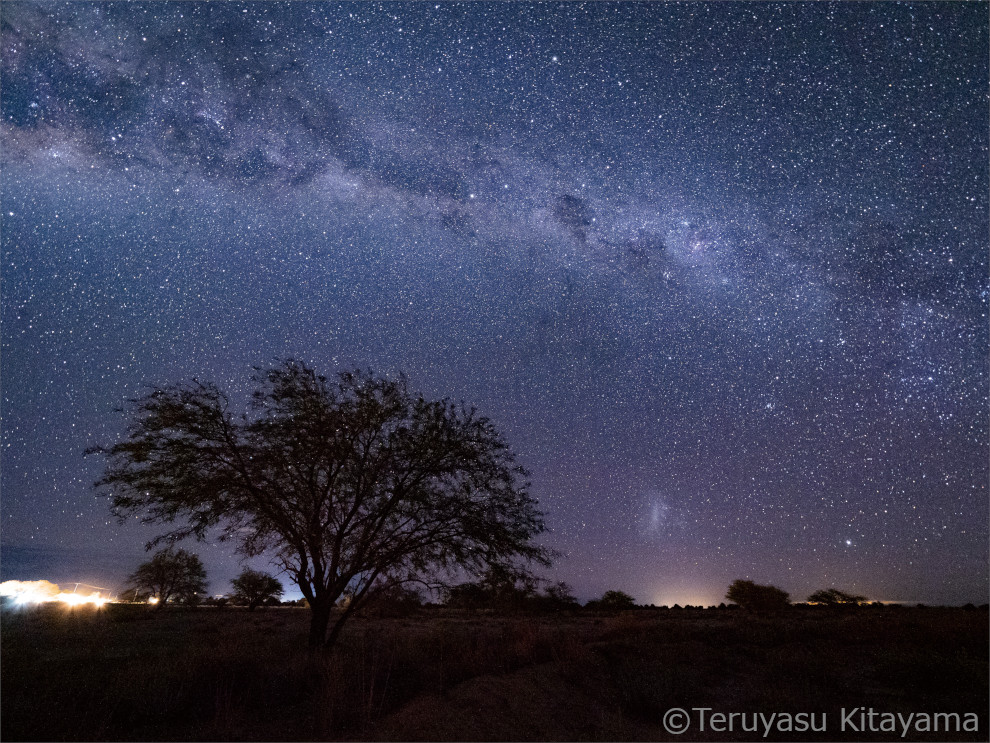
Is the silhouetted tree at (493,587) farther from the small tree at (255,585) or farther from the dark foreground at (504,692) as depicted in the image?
the small tree at (255,585)

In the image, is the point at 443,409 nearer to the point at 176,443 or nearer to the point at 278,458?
the point at 278,458

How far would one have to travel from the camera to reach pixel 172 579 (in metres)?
59.8

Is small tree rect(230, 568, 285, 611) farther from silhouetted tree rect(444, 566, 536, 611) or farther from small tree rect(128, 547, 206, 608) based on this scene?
silhouetted tree rect(444, 566, 536, 611)

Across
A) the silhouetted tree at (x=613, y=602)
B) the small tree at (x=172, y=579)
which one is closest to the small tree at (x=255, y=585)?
Result: the small tree at (x=172, y=579)

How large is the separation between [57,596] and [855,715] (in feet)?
203

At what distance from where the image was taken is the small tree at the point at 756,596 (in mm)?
51875

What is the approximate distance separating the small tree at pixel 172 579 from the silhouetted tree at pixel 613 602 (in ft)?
152

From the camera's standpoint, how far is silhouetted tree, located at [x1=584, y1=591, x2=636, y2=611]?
204 ft

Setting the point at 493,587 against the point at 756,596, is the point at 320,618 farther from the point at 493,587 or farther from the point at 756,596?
the point at 756,596

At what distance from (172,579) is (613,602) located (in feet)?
166

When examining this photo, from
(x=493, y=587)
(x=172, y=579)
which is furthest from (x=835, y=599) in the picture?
(x=172, y=579)

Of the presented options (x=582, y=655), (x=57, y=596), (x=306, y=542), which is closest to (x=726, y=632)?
(x=582, y=655)

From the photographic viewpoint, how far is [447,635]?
18.7 meters

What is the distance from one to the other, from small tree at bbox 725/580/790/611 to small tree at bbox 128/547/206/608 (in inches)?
2291
